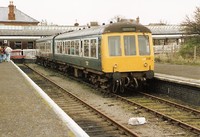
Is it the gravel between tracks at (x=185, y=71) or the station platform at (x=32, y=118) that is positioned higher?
the gravel between tracks at (x=185, y=71)

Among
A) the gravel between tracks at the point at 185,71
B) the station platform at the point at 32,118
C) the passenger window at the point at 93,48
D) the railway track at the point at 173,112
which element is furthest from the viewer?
the gravel between tracks at the point at 185,71

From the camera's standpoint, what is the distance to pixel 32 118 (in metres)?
9.59

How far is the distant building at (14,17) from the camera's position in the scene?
261 ft

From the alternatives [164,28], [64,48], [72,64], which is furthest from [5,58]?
[164,28]

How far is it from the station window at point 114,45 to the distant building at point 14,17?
64.1 m

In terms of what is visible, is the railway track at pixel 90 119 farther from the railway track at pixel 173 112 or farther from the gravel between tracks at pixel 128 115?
the railway track at pixel 173 112

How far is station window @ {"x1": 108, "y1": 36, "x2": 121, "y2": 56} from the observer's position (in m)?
16.2

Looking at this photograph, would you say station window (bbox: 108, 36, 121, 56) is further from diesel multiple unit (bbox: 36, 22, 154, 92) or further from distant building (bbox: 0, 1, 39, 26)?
distant building (bbox: 0, 1, 39, 26)

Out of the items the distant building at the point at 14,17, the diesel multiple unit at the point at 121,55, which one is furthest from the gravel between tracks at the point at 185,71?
the distant building at the point at 14,17

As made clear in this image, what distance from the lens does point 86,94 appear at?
17516 mm

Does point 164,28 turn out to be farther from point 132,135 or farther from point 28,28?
point 132,135

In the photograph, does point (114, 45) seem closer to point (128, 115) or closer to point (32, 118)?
point (128, 115)

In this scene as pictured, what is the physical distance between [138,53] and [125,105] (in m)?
3.00

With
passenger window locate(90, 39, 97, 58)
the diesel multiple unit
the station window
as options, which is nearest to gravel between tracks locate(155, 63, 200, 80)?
the diesel multiple unit
